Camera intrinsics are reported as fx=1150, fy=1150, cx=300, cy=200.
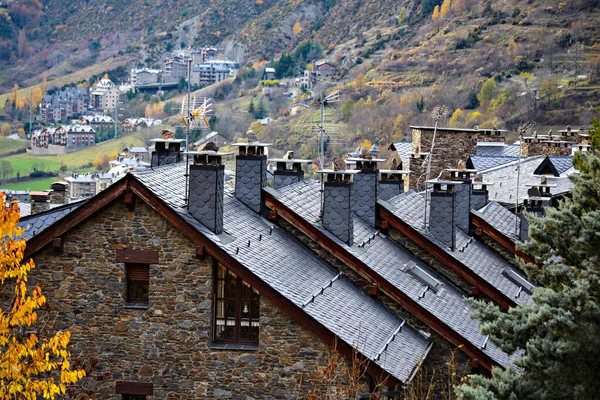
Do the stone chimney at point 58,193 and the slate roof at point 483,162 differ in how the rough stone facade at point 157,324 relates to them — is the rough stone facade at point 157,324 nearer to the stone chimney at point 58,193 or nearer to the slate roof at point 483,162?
the stone chimney at point 58,193

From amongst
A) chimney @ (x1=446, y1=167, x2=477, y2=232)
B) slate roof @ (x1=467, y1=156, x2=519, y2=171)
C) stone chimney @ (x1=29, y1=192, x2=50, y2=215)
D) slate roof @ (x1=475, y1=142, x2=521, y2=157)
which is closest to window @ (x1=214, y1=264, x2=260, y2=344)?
chimney @ (x1=446, y1=167, x2=477, y2=232)

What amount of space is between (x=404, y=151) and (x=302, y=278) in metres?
29.3

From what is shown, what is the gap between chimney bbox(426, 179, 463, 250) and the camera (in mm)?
25828

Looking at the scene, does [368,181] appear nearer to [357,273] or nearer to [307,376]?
[357,273]

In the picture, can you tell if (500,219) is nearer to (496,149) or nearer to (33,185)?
(496,149)

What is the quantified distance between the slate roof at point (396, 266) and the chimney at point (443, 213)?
4.05 feet

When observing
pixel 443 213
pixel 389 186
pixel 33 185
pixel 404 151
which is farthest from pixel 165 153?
pixel 33 185

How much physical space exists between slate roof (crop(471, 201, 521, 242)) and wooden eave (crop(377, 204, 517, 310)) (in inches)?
182

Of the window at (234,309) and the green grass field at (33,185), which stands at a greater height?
the window at (234,309)

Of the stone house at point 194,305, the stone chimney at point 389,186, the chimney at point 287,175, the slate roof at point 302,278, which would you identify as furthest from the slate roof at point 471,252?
the stone house at point 194,305

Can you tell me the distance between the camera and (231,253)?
18344 millimetres

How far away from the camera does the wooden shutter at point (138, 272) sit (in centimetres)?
1859

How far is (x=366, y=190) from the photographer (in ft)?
82.8

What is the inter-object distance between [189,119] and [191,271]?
15.7 ft
